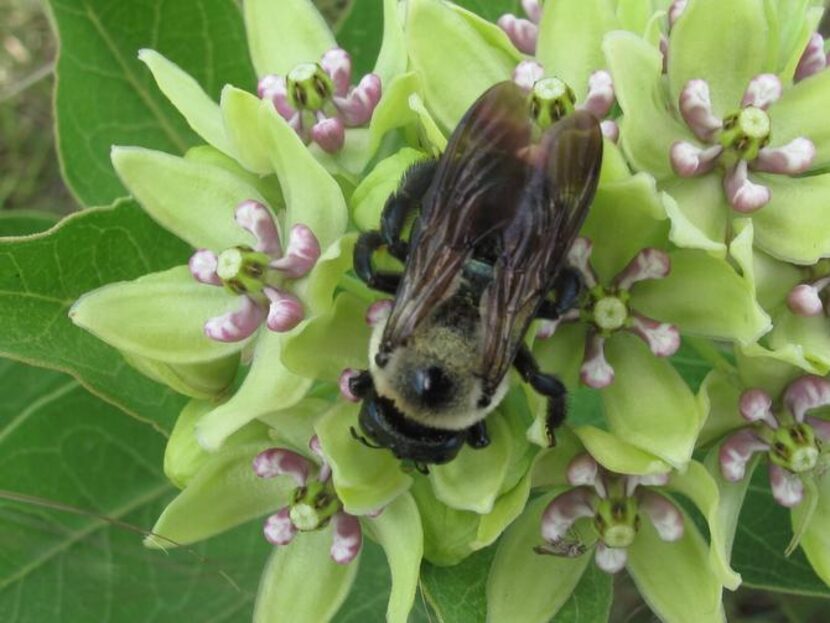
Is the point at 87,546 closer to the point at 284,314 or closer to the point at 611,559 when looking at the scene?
the point at 284,314

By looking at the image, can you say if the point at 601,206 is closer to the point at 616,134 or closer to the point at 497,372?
the point at 616,134

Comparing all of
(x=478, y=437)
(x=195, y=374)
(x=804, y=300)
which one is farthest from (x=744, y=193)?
(x=195, y=374)

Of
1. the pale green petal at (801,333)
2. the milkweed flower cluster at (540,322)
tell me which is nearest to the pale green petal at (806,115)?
the milkweed flower cluster at (540,322)

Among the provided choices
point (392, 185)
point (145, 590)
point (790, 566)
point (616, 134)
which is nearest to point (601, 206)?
point (616, 134)

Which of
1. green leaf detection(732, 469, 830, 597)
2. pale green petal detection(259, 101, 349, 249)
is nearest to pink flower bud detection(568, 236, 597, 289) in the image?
pale green petal detection(259, 101, 349, 249)

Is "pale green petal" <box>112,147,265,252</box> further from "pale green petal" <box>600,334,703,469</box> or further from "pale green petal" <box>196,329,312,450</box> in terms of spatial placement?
"pale green petal" <box>600,334,703,469</box>

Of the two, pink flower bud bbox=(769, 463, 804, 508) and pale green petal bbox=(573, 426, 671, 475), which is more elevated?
pale green petal bbox=(573, 426, 671, 475)
